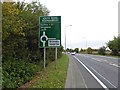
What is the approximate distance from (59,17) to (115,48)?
71.7 m

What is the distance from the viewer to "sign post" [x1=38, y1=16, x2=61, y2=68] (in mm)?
26938

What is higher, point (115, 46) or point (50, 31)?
point (50, 31)

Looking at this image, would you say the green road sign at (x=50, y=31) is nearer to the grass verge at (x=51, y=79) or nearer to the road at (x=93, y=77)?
the road at (x=93, y=77)

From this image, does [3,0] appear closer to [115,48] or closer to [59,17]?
[59,17]

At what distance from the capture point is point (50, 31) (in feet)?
89.2

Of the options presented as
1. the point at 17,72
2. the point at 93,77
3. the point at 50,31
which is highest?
the point at 50,31

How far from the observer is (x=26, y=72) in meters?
22.0

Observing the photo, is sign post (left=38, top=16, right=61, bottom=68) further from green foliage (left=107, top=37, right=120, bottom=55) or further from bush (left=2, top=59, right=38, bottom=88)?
green foliage (left=107, top=37, right=120, bottom=55)

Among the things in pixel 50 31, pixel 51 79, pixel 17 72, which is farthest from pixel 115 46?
pixel 51 79

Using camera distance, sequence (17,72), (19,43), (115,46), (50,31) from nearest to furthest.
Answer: (17,72), (19,43), (50,31), (115,46)

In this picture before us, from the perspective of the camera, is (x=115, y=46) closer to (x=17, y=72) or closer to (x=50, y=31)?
(x=50, y=31)

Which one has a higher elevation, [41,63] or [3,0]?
[3,0]

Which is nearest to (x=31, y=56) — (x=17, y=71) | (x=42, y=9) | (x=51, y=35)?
(x=51, y=35)

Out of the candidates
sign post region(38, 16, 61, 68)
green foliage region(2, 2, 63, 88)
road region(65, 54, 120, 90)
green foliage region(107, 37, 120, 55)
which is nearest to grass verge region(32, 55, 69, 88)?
road region(65, 54, 120, 90)
